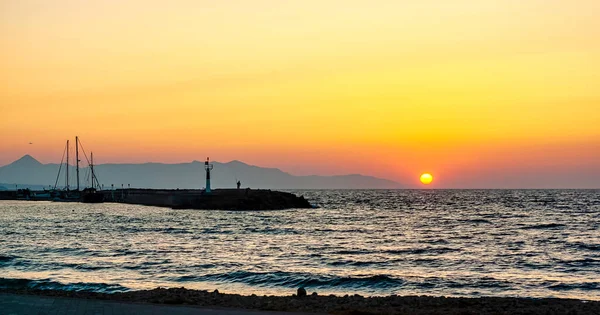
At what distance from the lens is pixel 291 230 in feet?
167

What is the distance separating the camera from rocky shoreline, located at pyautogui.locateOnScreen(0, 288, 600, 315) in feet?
51.8

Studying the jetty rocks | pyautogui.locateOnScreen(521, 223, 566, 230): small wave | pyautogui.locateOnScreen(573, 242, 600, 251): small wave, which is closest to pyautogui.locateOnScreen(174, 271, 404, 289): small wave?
pyautogui.locateOnScreen(573, 242, 600, 251): small wave

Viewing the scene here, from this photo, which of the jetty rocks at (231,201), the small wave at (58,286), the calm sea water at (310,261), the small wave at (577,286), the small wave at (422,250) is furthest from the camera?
the jetty rocks at (231,201)

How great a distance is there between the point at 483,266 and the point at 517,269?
1.62 metres

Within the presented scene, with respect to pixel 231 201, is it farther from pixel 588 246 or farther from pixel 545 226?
pixel 588 246

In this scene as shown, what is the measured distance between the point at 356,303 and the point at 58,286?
12.0m

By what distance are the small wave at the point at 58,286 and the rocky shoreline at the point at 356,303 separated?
286 centimetres

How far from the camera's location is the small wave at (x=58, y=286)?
21.7 m

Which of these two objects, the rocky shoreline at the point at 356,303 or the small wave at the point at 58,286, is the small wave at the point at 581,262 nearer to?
the rocky shoreline at the point at 356,303

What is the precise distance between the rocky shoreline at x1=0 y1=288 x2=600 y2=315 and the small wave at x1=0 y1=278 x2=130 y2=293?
2.86 meters

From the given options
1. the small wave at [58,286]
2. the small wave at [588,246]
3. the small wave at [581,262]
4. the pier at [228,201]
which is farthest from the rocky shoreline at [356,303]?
the pier at [228,201]

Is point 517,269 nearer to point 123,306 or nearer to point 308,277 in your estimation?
point 308,277

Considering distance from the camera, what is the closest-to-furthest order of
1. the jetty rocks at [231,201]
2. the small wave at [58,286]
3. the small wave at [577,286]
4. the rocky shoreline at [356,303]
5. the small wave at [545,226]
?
the rocky shoreline at [356,303] → the small wave at [58,286] → the small wave at [577,286] → the small wave at [545,226] → the jetty rocks at [231,201]

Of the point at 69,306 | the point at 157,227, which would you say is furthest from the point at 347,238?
the point at 69,306
